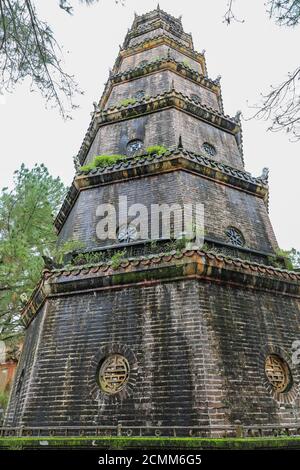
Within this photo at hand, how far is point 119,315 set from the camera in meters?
7.65

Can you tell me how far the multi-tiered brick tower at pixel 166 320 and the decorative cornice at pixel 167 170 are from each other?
0.12 feet

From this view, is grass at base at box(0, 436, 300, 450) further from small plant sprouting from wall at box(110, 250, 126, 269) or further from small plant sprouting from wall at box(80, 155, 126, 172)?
small plant sprouting from wall at box(80, 155, 126, 172)

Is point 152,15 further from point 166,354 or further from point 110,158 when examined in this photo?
point 166,354

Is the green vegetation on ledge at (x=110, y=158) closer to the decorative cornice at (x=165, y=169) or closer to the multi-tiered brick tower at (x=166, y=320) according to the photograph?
the decorative cornice at (x=165, y=169)

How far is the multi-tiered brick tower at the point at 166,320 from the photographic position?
6543 millimetres

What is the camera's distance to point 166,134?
11.5 m

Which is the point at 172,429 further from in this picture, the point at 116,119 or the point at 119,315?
the point at 116,119

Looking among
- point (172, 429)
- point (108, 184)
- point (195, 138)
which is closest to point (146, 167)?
point (108, 184)

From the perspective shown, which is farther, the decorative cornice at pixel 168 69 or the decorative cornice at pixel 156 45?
the decorative cornice at pixel 156 45

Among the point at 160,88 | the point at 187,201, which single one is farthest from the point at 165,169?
the point at 160,88

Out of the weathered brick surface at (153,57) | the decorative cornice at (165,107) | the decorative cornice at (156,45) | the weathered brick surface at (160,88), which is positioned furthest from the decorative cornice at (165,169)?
the decorative cornice at (156,45)

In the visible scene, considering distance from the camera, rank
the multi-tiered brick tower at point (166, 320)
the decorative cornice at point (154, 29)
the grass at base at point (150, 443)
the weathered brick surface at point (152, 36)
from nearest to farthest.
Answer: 1. the grass at base at point (150, 443)
2. the multi-tiered brick tower at point (166, 320)
3. the weathered brick surface at point (152, 36)
4. the decorative cornice at point (154, 29)

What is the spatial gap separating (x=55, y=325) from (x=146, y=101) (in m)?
8.06

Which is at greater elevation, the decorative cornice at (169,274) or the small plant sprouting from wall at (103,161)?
the small plant sprouting from wall at (103,161)
